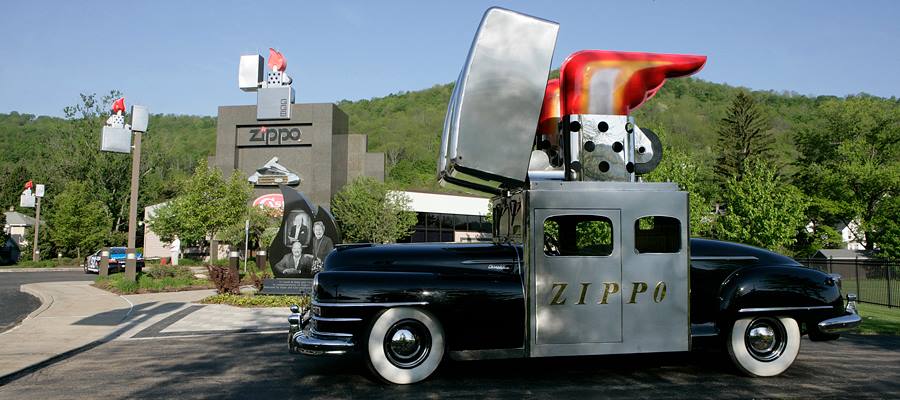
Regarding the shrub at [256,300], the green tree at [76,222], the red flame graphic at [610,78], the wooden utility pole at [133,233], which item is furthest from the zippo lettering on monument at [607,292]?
the green tree at [76,222]

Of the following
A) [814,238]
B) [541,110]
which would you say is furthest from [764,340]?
[814,238]

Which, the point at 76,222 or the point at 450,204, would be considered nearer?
the point at 76,222

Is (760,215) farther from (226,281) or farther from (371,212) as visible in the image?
(371,212)

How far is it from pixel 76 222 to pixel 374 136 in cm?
5396

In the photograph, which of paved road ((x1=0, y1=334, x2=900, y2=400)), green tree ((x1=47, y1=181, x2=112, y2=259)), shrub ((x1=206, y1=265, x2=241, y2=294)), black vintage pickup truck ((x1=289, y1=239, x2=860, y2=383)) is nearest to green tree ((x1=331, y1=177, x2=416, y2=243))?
green tree ((x1=47, y1=181, x2=112, y2=259))

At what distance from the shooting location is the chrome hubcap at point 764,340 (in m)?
6.85

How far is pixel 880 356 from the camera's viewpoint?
26.3 feet

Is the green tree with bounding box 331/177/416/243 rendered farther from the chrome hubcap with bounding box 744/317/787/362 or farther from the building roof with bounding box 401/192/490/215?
the chrome hubcap with bounding box 744/317/787/362

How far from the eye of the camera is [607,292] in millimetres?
6473

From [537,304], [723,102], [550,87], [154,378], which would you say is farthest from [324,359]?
[723,102]

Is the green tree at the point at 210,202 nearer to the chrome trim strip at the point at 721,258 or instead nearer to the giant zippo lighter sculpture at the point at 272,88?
the giant zippo lighter sculpture at the point at 272,88

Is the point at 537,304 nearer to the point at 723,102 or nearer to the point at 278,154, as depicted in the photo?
the point at 278,154

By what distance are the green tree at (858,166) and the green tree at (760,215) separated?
16.9 m

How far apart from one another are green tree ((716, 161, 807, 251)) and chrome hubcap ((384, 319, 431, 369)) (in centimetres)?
2797
